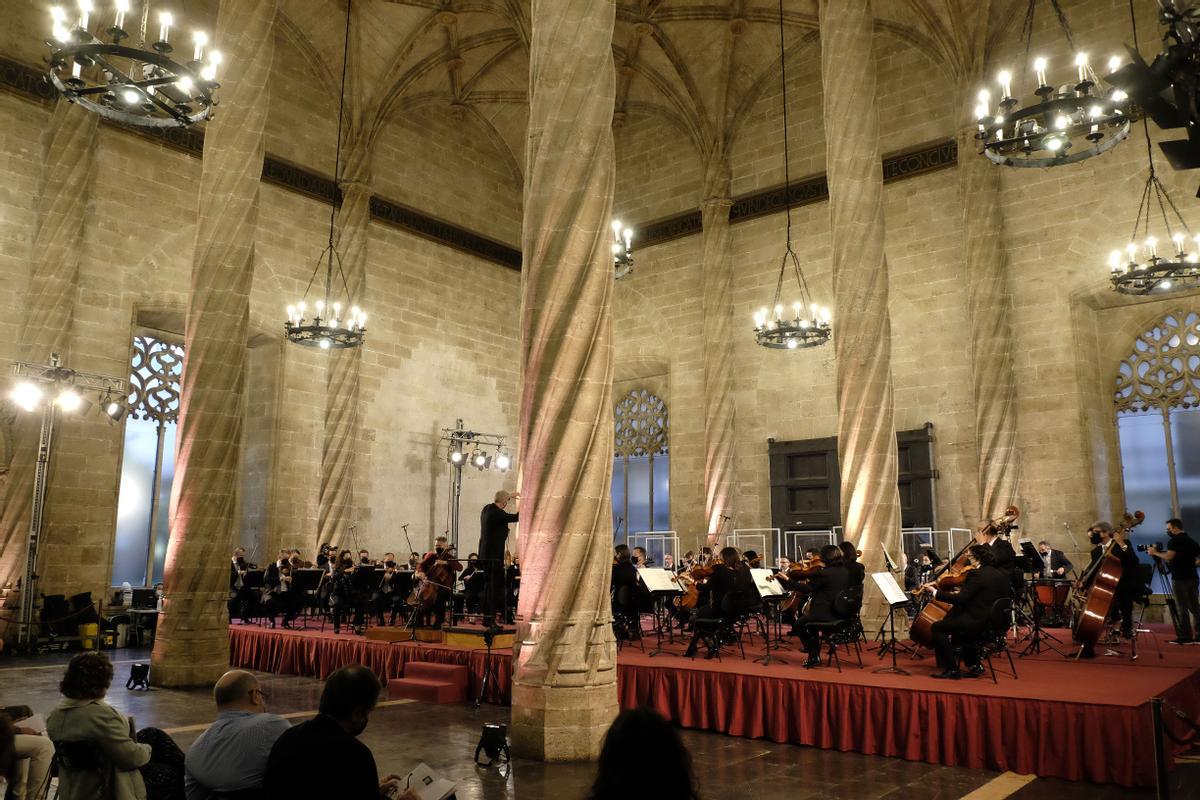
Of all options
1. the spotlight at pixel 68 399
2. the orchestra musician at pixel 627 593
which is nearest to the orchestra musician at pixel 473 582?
the orchestra musician at pixel 627 593

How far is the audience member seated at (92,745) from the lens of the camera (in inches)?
142

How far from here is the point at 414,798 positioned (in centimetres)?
322

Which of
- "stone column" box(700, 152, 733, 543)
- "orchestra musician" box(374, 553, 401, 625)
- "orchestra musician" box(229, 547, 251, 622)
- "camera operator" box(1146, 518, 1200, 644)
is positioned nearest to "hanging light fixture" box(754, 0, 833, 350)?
"stone column" box(700, 152, 733, 543)

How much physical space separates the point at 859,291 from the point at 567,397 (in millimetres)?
6035

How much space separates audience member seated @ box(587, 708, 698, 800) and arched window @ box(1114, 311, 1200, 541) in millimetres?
16454

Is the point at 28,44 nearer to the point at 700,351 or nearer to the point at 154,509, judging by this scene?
the point at 154,509

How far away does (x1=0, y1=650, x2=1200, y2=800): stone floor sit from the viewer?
5.92 m

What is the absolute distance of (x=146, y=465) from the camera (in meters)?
16.1

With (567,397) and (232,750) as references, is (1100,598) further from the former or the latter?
(232,750)

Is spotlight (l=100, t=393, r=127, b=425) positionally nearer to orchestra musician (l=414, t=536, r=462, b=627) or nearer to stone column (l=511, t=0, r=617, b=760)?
orchestra musician (l=414, t=536, r=462, b=627)

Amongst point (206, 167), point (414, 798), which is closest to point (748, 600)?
point (414, 798)

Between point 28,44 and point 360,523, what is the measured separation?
10445mm

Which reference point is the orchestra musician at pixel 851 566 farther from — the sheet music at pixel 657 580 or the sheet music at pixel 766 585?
the sheet music at pixel 657 580

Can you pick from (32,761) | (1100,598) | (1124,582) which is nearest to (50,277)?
(32,761)
